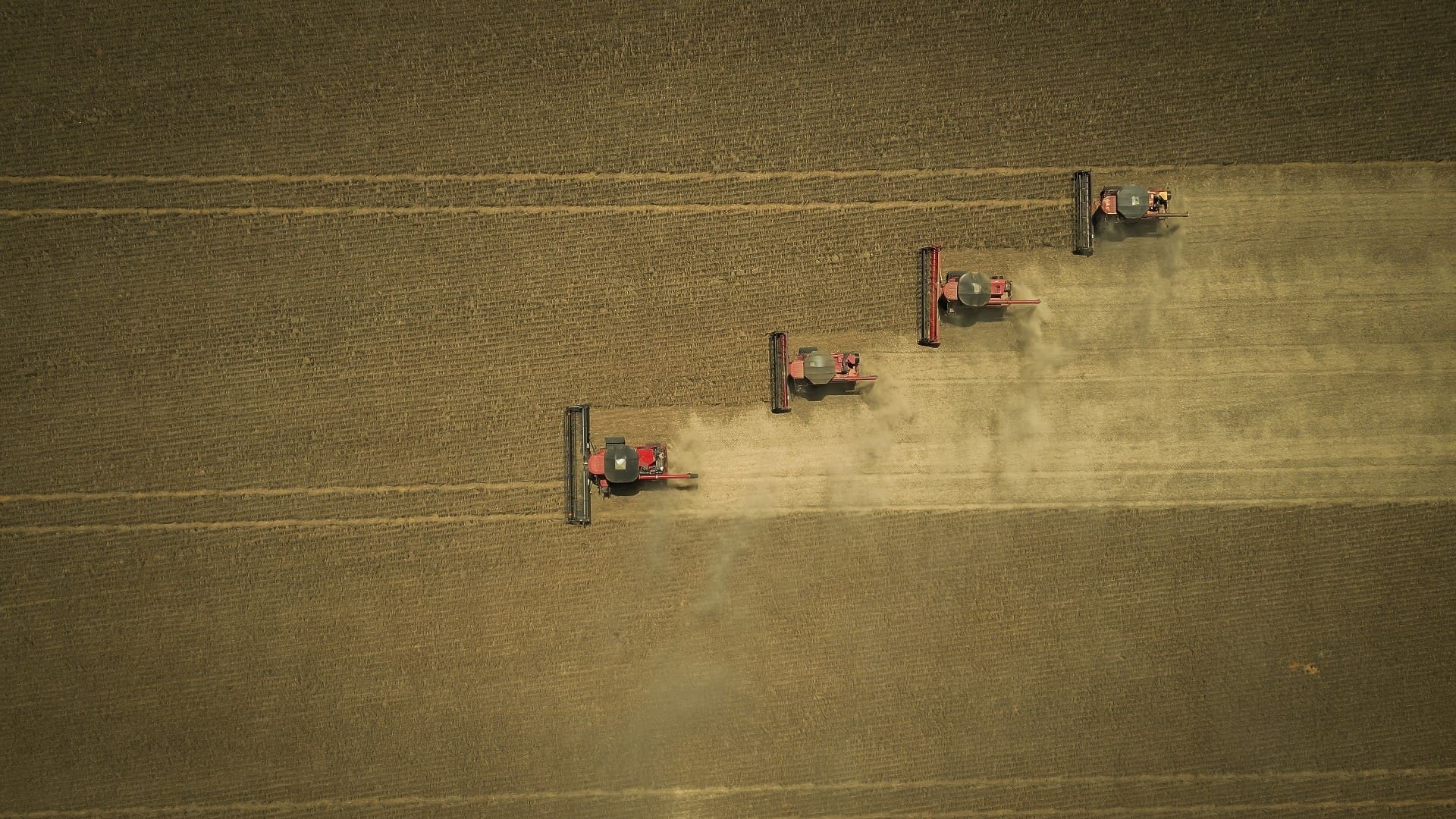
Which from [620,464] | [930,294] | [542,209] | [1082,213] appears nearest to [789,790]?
[620,464]

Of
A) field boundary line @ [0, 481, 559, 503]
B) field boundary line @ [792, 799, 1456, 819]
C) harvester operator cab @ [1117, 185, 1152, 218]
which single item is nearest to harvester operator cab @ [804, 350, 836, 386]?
field boundary line @ [0, 481, 559, 503]

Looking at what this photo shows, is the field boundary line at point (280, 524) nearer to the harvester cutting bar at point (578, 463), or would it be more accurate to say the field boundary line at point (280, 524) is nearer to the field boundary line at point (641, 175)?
the harvester cutting bar at point (578, 463)

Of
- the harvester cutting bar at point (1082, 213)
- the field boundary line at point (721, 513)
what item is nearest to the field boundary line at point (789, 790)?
the field boundary line at point (721, 513)

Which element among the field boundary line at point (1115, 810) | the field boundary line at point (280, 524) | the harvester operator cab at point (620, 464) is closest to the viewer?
the harvester operator cab at point (620, 464)

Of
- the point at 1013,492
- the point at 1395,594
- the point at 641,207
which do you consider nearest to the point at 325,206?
the point at 641,207

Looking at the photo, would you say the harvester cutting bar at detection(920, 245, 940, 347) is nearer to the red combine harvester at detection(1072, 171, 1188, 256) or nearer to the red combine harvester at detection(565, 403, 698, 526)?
the red combine harvester at detection(1072, 171, 1188, 256)

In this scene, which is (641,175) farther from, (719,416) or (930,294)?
(930,294)

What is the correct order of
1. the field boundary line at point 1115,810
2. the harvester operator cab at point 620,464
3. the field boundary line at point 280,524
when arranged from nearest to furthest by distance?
the harvester operator cab at point 620,464 → the field boundary line at point 280,524 → the field boundary line at point 1115,810
